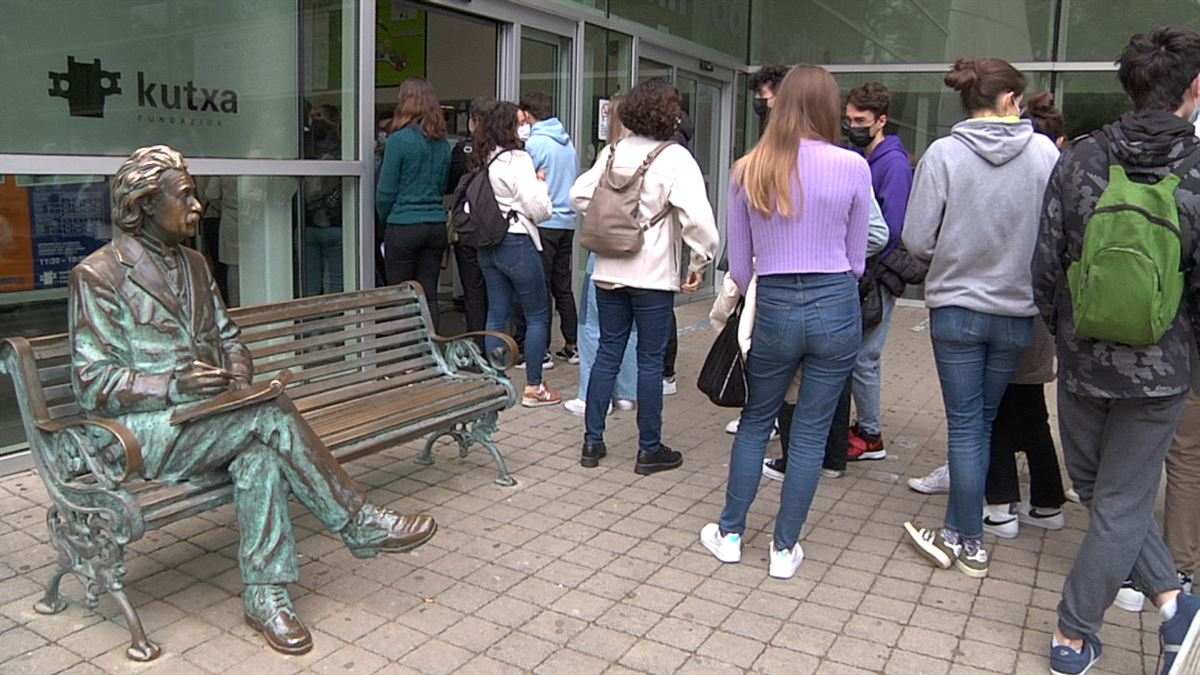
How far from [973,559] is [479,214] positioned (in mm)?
3411

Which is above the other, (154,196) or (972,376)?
(154,196)

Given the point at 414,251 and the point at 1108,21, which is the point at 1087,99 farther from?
the point at 414,251

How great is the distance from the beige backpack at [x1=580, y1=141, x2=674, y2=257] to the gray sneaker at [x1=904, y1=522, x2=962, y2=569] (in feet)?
5.87

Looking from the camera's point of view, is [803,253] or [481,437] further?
[481,437]

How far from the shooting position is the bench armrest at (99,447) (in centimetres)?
306

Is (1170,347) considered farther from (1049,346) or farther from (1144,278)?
(1049,346)

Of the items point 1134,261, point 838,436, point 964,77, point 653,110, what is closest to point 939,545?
point 838,436

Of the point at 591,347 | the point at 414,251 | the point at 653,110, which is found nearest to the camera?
the point at 653,110

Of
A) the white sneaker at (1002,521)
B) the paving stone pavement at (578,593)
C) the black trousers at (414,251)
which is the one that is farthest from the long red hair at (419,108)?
the white sneaker at (1002,521)

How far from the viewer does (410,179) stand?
21.4 feet

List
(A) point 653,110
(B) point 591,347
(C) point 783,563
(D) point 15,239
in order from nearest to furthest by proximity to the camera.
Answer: (C) point 783,563 < (A) point 653,110 < (D) point 15,239 < (B) point 591,347

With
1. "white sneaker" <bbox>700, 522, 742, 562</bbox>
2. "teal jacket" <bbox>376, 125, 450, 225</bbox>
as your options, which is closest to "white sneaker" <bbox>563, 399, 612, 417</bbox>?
"teal jacket" <bbox>376, 125, 450, 225</bbox>

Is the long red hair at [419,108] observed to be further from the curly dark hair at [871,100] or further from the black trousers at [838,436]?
the black trousers at [838,436]

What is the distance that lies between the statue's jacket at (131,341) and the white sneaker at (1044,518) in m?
3.47
